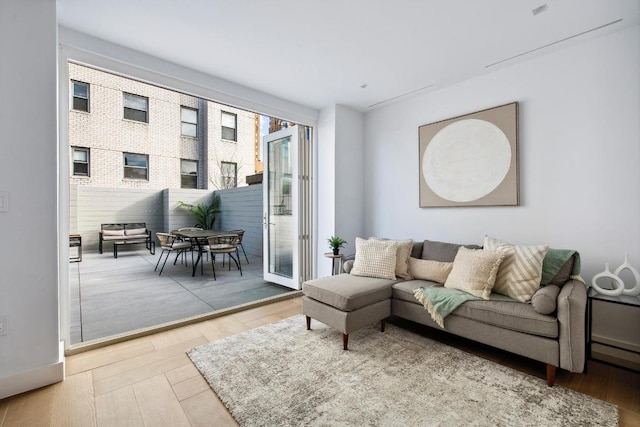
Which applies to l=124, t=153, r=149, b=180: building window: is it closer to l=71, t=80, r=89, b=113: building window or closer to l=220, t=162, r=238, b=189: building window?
l=71, t=80, r=89, b=113: building window

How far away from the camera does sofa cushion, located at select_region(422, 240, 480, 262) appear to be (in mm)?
2977

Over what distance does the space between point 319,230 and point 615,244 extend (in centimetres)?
299

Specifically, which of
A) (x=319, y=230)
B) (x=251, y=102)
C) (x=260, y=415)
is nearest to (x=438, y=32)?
(x=251, y=102)

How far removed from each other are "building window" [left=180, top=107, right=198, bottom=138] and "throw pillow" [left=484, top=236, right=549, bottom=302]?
9803 millimetres

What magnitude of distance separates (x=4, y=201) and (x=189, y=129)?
8.72m

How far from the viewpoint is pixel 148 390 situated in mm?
1888

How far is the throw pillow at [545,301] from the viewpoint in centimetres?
195

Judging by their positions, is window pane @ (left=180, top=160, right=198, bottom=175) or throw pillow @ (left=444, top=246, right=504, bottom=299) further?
window pane @ (left=180, top=160, right=198, bottom=175)

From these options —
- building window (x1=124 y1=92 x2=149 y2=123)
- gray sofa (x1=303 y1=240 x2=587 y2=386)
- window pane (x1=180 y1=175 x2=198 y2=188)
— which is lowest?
gray sofa (x1=303 y1=240 x2=587 y2=386)

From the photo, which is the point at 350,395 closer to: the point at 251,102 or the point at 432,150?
the point at 432,150

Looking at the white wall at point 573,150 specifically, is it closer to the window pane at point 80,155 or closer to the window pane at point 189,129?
the window pane at point 189,129

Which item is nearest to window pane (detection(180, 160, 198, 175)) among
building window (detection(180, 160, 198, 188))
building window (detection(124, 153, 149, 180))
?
building window (detection(180, 160, 198, 188))

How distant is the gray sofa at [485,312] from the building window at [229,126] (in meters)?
8.69

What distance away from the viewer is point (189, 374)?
2.07 m
